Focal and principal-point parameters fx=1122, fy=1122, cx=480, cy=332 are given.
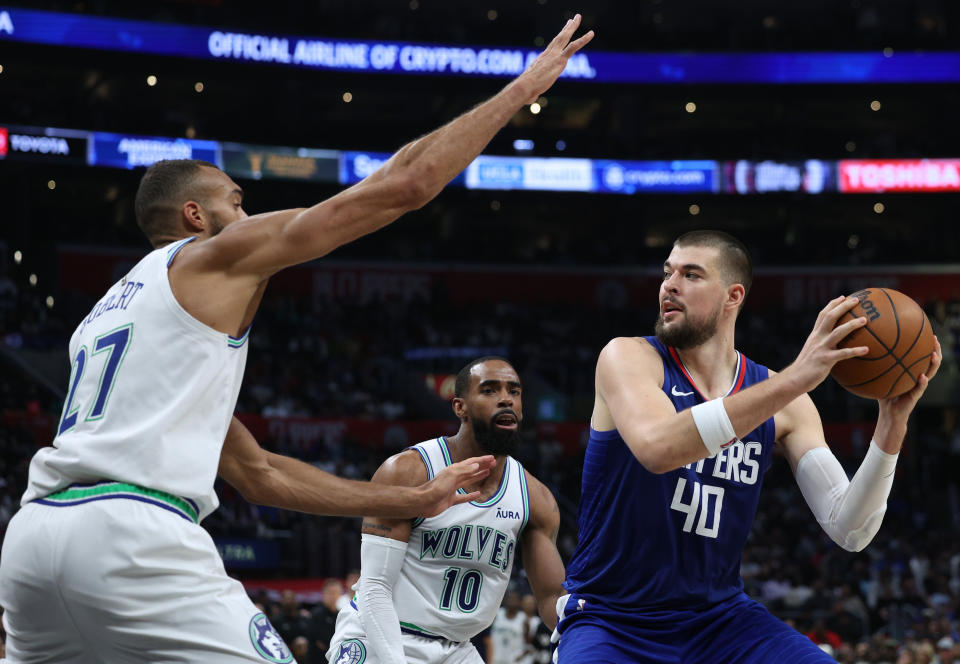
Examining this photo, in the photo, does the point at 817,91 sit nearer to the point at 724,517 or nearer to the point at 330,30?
the point at 330,30

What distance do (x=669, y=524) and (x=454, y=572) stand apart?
5.28 ft

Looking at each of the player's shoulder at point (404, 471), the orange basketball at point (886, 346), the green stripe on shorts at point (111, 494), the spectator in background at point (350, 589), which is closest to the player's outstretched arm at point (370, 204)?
the green stripe on shorts at point (111, 494)

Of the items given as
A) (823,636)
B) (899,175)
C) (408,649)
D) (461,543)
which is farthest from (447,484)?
(899,175)

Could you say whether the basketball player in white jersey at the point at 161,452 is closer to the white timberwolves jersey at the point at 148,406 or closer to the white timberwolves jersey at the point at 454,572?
the white timberwolves jersey at the point at 148,406

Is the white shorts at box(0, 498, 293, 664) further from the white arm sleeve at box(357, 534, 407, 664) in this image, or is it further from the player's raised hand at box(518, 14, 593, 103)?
the white arm sleeve at box(357, 534, 407, 664)

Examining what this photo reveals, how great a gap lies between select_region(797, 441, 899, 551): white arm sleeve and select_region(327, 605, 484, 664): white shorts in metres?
2.01

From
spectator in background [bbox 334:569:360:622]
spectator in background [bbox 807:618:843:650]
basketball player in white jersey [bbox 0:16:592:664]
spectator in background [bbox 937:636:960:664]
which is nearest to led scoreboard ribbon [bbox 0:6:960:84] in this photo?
spectator in background [bbox 334:569:360:622]

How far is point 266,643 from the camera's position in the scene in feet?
11.0

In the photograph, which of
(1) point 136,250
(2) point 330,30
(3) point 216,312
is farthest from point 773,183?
(3) point 216,312

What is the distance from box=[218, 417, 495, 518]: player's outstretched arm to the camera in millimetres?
4070

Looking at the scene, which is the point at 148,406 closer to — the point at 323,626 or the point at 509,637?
the point at 323,626

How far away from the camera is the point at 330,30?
31625 mm

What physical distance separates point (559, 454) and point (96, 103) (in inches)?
599

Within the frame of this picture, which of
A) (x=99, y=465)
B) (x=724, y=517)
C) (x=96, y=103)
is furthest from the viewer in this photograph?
(x=96, y=103)
